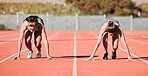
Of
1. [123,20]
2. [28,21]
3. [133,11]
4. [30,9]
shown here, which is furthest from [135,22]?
[28,21]

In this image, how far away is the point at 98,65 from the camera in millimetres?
13883

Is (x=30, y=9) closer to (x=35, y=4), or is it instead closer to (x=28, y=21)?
(x=35, y=4)

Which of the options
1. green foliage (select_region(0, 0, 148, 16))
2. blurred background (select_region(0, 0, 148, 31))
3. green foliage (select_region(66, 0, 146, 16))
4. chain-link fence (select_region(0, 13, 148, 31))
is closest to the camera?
chain-link fence (select_region(0, 13, 148, 31))

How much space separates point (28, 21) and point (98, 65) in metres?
2.87

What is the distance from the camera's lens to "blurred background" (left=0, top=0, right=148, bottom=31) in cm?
6291

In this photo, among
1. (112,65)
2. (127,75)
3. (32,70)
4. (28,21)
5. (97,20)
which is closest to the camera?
(127,75)

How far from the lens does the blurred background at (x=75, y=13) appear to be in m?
62.9

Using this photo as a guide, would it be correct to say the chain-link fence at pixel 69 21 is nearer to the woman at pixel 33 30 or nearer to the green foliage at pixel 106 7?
the green foliage at pixel 106 7

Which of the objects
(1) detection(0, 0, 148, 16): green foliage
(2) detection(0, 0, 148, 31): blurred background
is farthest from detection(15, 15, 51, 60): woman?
(1) detection(0, 0, 148, 16): green foliage

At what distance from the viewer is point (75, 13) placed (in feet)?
225

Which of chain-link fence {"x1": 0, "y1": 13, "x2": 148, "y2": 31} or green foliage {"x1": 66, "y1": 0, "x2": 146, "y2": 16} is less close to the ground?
green foliage {"x1": 66, "y1": 0, "x2": 146, "y2": 16}

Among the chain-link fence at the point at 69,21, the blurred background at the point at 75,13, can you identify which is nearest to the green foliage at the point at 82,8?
the blurred background at the point at 75,13

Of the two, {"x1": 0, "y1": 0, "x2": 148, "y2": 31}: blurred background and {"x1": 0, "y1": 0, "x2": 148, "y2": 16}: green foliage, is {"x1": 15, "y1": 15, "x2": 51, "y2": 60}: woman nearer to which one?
{"x1": 0, "y1": 0, "x2": 148, "y2": 31}: blurred background

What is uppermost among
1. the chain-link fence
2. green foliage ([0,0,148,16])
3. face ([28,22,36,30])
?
green foliage ([0,0,148,16])
